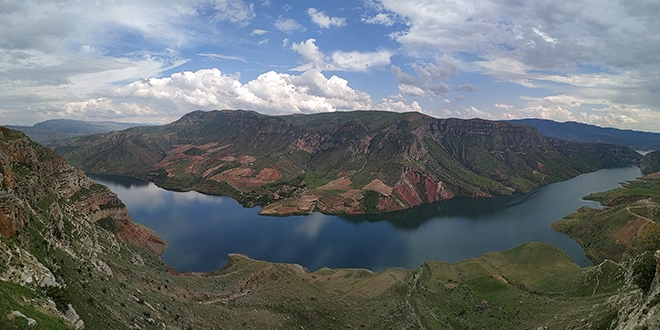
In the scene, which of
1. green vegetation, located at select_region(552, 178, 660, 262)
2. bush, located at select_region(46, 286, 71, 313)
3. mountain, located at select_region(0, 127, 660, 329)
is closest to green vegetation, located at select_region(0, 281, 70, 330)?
mountain, located at select_region(0, 127, 660, 329)

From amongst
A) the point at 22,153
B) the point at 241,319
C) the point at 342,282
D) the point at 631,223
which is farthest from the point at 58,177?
the point at 631,223

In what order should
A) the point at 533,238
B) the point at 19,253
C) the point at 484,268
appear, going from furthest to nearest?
the point at 533,238
the point at 484,268
the point at 19,253

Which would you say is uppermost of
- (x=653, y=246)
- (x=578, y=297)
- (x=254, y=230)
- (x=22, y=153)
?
(x=22, y=153)

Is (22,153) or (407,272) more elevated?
(22,153)

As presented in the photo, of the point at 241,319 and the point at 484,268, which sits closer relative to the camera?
the point at 241,319

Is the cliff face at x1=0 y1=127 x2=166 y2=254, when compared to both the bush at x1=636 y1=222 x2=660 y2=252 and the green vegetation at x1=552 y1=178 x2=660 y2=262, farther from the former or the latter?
the green vegetation at x1=552 y1=178 x2=660 y2=262

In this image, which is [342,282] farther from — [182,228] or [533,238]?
[533,238]

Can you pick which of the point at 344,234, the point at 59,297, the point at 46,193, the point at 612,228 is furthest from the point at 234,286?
the point at 612,228
